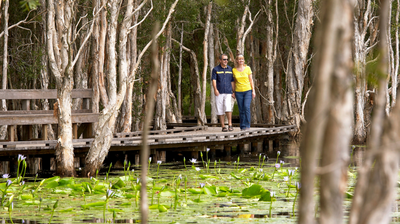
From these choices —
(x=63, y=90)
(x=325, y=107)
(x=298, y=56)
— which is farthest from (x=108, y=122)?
(x=298, y=56)

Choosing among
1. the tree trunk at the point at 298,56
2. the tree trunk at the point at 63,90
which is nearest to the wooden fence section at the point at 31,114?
the tree trunk at the point at 63,90

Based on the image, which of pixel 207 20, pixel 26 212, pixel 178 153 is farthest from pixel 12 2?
pixel 26 212

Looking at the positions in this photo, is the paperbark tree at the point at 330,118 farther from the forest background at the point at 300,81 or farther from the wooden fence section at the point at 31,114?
the wooden fence section at the point at 31,114

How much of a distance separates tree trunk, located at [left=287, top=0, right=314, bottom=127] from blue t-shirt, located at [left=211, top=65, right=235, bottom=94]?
22.0 ft

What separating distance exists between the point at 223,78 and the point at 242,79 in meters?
0.41

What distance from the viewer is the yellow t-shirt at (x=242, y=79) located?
33.9ft

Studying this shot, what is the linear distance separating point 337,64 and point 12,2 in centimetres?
2058

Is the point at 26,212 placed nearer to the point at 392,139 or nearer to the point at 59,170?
the point at 59,170

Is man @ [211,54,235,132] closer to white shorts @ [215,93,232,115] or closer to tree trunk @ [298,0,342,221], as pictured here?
white shorts @ [215,93,232,115]

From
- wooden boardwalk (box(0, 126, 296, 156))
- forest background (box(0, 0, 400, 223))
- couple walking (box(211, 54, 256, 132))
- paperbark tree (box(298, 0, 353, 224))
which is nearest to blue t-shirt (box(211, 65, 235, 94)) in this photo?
couple walking (box(211, 54, 256, 132))

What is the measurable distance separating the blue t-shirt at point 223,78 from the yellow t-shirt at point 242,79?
0.13 metres

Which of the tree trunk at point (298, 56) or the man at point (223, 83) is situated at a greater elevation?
the tree trunk at point (298, 56)

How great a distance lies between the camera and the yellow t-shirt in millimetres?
10344

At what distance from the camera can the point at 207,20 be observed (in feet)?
60.2
